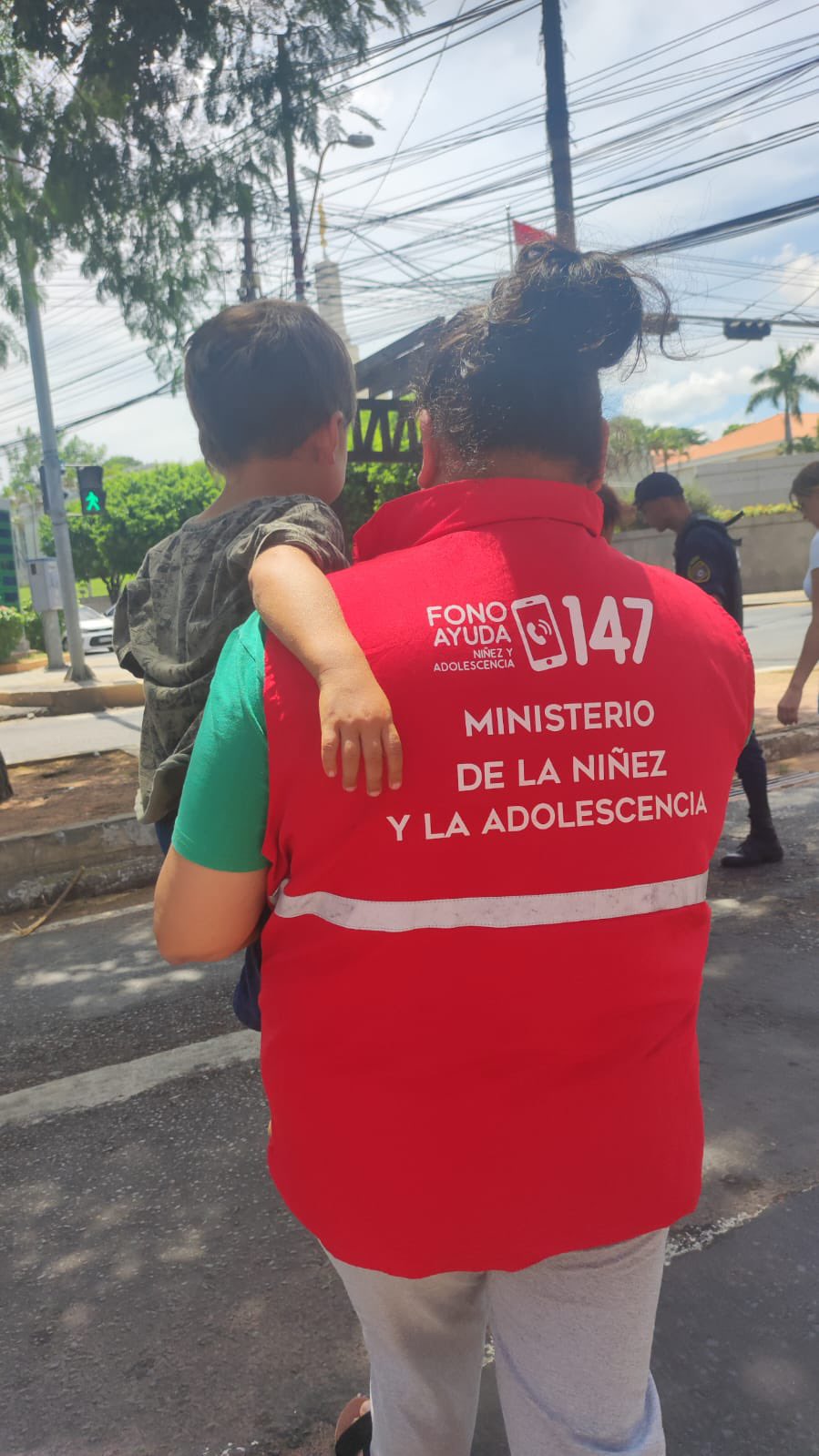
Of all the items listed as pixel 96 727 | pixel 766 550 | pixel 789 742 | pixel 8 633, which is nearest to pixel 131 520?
pixel 8 633

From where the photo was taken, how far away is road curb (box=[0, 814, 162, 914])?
577 centimetres

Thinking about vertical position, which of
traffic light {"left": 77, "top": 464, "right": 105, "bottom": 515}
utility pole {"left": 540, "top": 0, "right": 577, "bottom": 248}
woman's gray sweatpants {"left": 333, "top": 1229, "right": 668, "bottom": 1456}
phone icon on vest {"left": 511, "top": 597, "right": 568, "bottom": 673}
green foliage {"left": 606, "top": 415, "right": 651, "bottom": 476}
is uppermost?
utility pole {"left": 540, "top": 0, "right": 577, "bottom": 248}

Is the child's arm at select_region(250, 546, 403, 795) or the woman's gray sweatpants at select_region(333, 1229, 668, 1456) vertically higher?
the child's arm at select_region(250, 546, 403, 795)

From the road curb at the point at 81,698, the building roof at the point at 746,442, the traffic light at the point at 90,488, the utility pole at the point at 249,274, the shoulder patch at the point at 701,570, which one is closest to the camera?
the shoulder patch at the point at 701,570

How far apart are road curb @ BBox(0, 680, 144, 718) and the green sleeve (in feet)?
49.3

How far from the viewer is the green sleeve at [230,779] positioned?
1.05 m

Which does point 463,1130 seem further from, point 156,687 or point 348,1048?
point 156,687

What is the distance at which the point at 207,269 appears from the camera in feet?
26.2

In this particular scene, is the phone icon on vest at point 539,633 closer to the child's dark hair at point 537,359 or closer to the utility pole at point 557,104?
the child's dark hair at point 537,359

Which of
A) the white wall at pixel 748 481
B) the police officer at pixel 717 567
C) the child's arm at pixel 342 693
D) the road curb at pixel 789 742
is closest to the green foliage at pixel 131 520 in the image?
the white wall at pixel 748 481

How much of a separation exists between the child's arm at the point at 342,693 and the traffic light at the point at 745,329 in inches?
781

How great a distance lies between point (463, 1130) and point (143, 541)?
46.6 meters

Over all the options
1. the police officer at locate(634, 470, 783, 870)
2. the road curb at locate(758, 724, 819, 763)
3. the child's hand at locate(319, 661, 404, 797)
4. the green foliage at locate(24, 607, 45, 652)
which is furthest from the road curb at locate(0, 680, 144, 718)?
the child's hand at locate(319, 661, 404, 797)

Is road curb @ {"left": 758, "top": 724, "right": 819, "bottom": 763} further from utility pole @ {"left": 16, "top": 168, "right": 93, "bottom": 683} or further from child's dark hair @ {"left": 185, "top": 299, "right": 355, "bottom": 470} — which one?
utility pole @ {"left": 16, "top": 168, "right": 93, "bottom": 683}
